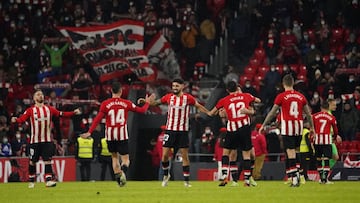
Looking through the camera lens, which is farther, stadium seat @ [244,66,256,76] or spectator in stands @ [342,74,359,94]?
stadium seat @ [244,66,256,76]

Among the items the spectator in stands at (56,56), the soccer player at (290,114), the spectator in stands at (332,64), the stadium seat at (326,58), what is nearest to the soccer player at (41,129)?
the soccer player at (290,114)

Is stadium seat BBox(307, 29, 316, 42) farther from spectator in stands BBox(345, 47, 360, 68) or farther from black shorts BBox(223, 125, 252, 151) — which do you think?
black shorts BBox(223, 125, 252, 151)

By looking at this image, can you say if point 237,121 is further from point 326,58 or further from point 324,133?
point 326,58

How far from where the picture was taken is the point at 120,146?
25.9 meters

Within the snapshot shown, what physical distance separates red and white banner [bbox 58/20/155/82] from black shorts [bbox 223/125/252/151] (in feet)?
50.4

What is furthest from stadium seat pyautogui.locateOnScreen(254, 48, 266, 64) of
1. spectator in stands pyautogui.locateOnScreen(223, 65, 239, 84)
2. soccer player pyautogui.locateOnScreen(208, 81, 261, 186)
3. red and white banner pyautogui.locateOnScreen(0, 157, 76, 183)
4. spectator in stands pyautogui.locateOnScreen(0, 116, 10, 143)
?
soccer player pyautogui.locateOnScreen(208, 81, 261, 186)

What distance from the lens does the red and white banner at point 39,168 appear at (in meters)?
37.4

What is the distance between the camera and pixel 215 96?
39.3 metres

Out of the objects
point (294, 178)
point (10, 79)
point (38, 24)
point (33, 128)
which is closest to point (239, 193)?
point (294, 178)

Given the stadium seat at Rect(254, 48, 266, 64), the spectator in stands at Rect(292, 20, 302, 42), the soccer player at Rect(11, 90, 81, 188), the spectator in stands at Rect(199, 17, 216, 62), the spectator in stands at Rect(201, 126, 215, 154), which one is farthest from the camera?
the spectator in stands at Rect(199, 17, 216, 62)

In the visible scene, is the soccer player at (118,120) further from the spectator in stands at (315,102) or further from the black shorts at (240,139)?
the spectator in stands at (315,102)

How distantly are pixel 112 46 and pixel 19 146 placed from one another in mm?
6095

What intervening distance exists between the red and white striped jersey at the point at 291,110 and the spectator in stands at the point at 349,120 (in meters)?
11.4

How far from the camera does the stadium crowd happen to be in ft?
127
